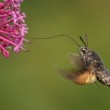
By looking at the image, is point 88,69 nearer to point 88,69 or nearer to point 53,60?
point 88,69

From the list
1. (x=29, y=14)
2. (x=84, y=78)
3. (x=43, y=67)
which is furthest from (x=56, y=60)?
(x=84, y=78)

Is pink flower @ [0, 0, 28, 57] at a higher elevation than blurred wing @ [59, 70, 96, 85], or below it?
higher

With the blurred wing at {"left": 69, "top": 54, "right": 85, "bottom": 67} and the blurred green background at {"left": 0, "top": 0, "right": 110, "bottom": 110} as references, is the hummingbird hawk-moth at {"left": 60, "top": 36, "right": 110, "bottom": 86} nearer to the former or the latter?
the blurred wing at {"left": 69, "top": 54, "right": 85, "bottom": 67}

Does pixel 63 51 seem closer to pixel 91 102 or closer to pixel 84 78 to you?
pixel 91 102

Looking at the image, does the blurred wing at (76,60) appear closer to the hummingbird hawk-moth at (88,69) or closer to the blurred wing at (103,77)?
the hummingbird hawk-moth at (88,69)

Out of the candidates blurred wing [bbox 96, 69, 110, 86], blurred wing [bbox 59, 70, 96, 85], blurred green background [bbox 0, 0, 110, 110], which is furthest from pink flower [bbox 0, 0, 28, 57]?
blurred green background [bbox 0, 0, 110, 110]

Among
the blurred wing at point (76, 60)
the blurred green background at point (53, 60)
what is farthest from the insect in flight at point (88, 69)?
the blurred green background at point (53, 60)
